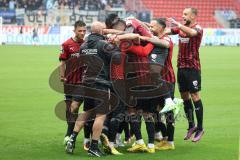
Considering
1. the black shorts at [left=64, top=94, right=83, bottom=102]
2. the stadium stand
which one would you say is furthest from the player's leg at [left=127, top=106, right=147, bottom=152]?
the stadium stand

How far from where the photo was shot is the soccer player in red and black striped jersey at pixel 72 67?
419 inches

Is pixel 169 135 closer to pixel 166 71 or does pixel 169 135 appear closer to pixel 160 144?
pixel 160 144

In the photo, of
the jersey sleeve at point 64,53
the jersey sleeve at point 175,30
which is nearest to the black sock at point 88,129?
the jersey sleeve at point 64,53

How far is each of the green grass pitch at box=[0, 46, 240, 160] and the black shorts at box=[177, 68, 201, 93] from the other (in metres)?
0.96

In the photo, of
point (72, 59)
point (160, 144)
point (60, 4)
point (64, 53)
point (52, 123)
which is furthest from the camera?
point (60, 4)

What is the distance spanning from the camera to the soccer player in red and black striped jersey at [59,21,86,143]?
10.6m

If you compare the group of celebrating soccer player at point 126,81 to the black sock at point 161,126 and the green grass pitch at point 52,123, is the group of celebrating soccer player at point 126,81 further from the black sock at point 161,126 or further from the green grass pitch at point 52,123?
the green grass pitch at point 52,123

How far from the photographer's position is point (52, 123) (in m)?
13.0

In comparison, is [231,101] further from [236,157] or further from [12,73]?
[12,73]

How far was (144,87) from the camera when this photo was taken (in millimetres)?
10328

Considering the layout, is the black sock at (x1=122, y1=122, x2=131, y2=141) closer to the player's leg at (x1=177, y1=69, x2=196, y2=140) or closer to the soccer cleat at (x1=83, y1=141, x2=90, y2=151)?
the soccer cleat at (x1=83, y1=141, x2=90, y2=151)

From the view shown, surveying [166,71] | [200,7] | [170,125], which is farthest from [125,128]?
[200,7]

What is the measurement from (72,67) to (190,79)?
2158 millimetres

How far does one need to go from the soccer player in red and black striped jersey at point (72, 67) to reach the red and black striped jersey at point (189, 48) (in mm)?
1778
